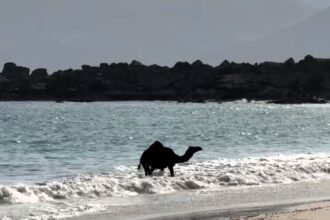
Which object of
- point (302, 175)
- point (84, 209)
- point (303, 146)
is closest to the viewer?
point (84, 209)

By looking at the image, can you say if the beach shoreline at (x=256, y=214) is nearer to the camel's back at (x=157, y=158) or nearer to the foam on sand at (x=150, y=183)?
the foam on sand at (x=150, y=183)

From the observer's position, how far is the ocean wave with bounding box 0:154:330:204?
21.9m

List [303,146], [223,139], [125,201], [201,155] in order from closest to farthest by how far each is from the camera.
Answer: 1. [125,201]
2. [201,155]
3. [303,146]
4. [223,139]

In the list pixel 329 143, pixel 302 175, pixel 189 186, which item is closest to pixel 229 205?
pixel 189 186

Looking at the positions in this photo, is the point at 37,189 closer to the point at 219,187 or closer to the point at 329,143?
the point at 219,187

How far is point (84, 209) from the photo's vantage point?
746 inches

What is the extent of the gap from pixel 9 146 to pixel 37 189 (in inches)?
1075

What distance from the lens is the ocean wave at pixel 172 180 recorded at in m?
21.9

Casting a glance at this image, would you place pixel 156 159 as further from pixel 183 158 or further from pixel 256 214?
pixel 256 214

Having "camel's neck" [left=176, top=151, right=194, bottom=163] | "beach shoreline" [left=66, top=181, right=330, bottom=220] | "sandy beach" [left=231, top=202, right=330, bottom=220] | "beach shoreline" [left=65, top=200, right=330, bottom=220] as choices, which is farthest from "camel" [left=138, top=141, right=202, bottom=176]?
"sandy beach" [left=231, top=202, right=330, bottom=220]

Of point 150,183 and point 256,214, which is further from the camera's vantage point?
point 150,183

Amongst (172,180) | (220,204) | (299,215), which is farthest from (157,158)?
(299,215)

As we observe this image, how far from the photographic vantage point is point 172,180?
24.5m

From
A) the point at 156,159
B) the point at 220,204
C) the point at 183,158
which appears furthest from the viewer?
the point at 183,158
